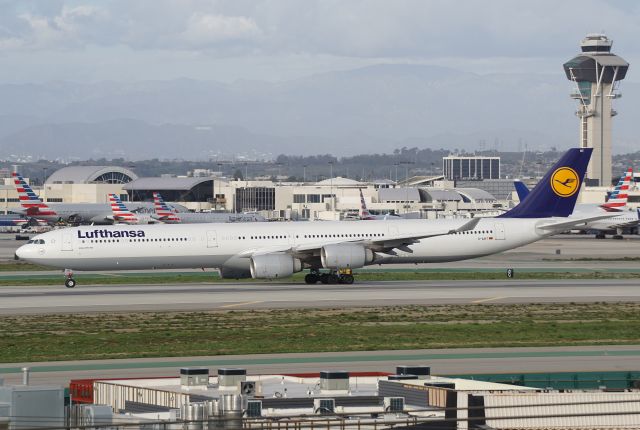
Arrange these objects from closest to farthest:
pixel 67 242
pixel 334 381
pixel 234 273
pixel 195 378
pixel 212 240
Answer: pixel 334 381 → pixel 195 378 → pixel 67 242 → pixel 212 240 → pixel 234 273

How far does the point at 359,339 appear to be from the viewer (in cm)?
4334

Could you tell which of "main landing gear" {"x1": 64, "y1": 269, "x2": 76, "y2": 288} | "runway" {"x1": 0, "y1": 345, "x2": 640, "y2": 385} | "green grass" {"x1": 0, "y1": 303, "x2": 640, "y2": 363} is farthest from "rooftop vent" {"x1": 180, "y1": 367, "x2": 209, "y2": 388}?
"main landing gear" {"x1": 64, "y1": 269, "x2": 76, "y2": 288}

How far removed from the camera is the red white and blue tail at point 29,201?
16050cm

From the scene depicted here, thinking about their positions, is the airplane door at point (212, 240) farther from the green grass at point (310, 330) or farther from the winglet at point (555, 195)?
the winglet at point (555, 195)

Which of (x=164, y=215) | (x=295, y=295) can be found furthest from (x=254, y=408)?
(x=164, y=215)

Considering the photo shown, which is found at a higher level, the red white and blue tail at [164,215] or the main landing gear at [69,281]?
the red white and blue tail at [164,215]

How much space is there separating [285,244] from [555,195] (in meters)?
17.4

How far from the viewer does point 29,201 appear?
530ft

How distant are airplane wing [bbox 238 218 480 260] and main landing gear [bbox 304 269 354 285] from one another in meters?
1.66

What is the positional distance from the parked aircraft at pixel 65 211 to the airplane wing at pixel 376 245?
330ft

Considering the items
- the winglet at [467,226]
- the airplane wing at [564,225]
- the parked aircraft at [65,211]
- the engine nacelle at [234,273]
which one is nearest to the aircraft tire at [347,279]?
the engine nacelle at [234,273]

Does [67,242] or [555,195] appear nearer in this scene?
[67,242]

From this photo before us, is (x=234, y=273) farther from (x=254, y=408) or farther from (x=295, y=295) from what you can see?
(x=254, y=408)

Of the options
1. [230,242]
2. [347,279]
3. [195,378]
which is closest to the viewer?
[195,378]
